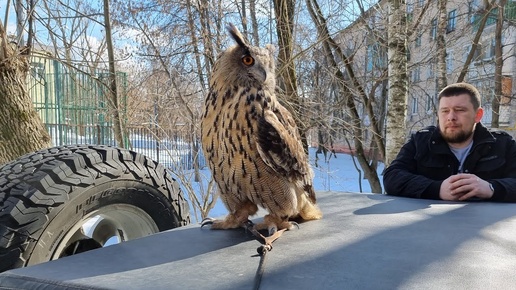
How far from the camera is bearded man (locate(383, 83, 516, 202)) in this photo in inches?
121

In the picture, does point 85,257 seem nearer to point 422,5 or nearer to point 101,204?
point 101,204

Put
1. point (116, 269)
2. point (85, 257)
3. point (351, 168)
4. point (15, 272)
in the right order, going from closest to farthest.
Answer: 1. point (15, 272)
2. point (116, 269)
3. point (85, 257)
4. point (351, 168)

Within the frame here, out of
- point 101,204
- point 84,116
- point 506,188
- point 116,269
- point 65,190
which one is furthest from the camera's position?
point 84,116

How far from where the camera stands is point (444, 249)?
133 centimetres

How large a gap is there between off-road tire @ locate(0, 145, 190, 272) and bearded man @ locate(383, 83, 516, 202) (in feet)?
6.16

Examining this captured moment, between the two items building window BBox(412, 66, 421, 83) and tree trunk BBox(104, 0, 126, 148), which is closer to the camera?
tree trunk BBox(104, 0, 126, 148)

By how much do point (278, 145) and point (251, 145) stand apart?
0.12 m

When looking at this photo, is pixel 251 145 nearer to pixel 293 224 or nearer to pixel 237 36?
pixel 293 224

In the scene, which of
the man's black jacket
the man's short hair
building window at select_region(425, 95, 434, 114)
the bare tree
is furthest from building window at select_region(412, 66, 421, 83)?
the bare tree

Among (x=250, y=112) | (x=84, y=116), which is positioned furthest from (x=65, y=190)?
(x=84, y=116)

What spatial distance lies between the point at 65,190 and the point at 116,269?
60 centimetres

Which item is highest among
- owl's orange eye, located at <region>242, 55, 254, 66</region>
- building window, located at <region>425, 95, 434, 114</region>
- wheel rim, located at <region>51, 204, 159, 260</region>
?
building window, located at <region>425, 95, 434, 114</region>

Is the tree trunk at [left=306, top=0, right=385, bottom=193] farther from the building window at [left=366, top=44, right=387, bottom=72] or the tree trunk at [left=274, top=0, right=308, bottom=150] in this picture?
the building window at [left=366, top=44, right=387, bottom=72]

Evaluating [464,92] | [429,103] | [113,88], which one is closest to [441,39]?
[429,103]
